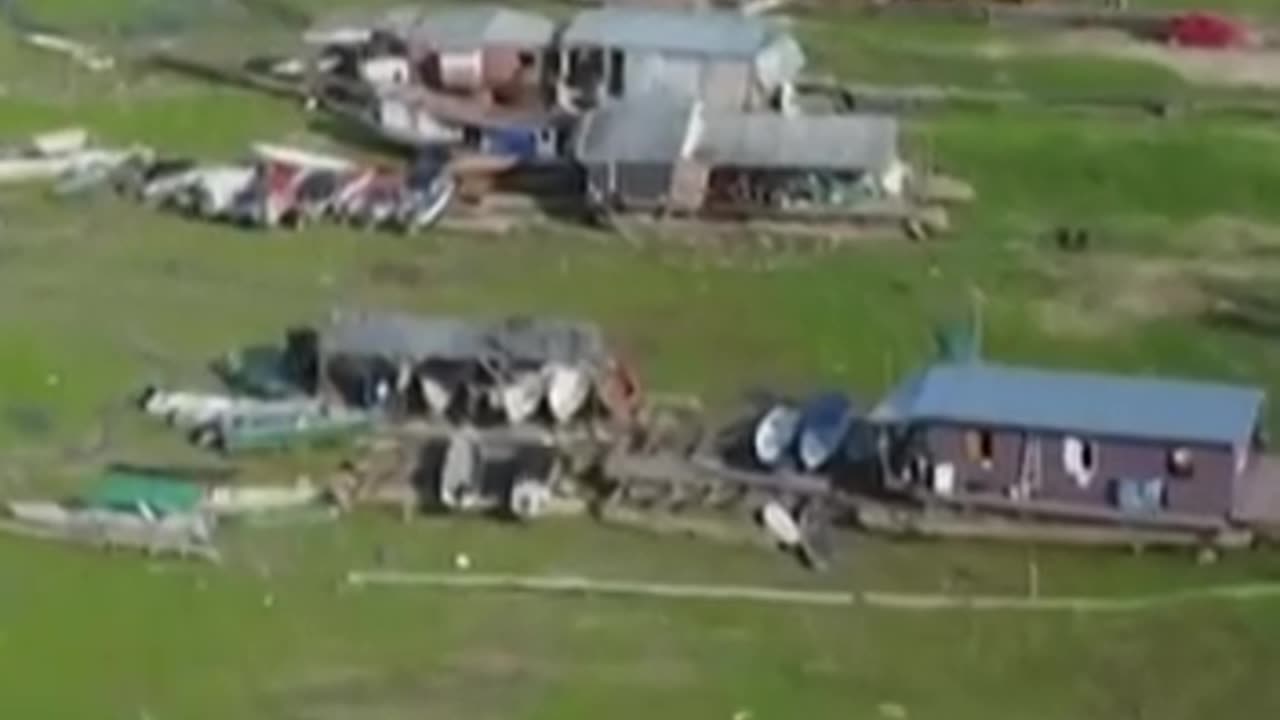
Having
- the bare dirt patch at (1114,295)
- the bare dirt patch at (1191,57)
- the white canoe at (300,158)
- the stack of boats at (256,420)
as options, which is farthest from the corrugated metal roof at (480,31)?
the stack of boats at (256,420)

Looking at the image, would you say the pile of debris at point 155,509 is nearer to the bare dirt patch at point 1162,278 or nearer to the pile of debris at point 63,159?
the pile of debris at point 63,159

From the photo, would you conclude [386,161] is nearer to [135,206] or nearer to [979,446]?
[135,206]

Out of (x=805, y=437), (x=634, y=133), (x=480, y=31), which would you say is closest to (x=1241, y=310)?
(x=805, y=437)

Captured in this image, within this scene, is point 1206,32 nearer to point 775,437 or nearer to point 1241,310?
point 1241,310

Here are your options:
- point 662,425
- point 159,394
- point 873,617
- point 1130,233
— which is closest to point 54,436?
point 159,394

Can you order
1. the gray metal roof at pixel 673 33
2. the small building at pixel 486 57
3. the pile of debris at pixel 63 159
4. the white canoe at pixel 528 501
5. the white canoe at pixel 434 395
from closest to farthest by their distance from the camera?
the white canoe at pixel 528 501
the white canoe at pixel 434 395
the pile of debris at pixel 63 159
the gray metal roof at pixel 673 33
the small building at pixel 486 57

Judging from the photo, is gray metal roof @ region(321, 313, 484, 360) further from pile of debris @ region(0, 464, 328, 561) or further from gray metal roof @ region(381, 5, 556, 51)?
gray metal roof @ region(381, 5, 556, 51)

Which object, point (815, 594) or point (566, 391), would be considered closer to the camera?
point (815, 594)
